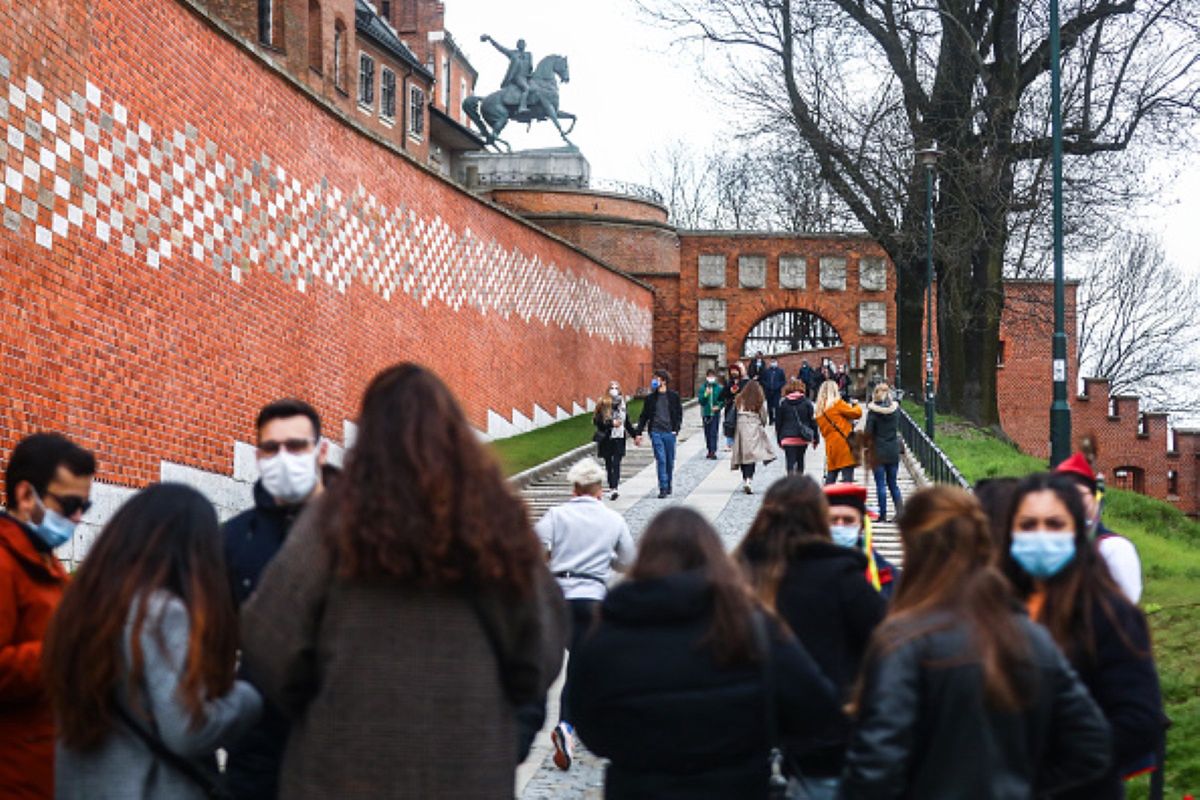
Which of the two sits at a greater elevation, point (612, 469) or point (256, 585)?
point (256, 585)

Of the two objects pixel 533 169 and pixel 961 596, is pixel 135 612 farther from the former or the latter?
pixel 533 169

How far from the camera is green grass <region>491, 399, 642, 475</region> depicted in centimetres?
2500

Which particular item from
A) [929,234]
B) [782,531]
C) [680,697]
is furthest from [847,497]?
[929,234]

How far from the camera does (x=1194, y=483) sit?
50.2m

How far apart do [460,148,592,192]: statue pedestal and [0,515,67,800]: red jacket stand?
45629 mm

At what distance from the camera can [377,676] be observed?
3.84 m

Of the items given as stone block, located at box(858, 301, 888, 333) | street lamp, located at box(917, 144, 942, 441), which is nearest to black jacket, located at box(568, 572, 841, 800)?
street lamp, located at box(917, 144, 942, 441)

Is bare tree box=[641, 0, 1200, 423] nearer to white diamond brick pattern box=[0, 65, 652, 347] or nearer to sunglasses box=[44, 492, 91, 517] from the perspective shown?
white diamond brick pattern box=[0, 65, 652, 347]

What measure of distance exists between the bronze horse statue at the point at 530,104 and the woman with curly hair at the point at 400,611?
165ft

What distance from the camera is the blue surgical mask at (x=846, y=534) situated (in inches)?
255

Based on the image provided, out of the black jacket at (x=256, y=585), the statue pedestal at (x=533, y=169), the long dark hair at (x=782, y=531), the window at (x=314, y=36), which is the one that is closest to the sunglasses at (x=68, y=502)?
the black jacket at (x=256, y=585)

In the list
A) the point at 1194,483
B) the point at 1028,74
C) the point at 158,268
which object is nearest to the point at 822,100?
the point at 1028,74

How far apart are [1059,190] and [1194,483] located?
3504 centimetres

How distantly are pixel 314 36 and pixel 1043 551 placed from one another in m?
35.2
